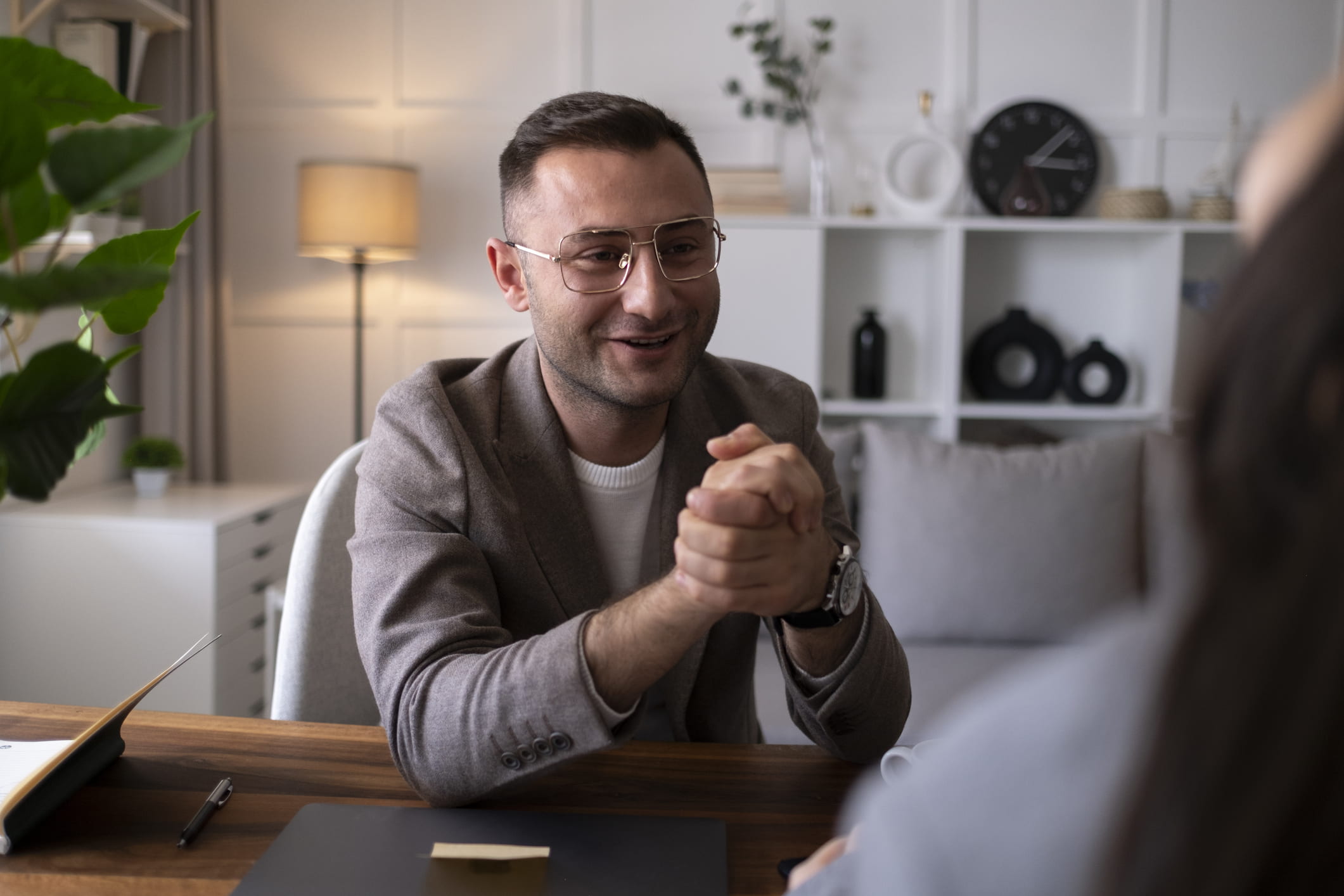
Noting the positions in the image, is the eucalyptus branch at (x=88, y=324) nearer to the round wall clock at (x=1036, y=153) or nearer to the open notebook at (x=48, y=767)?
the open notebook at (x=48, y=767)

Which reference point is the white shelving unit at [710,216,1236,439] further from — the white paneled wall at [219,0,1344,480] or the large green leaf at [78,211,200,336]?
the large green leaf at [78,211,200,336]

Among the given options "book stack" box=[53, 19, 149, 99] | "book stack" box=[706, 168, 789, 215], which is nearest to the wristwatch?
"book stack" box=[706, 168, 789, 215]

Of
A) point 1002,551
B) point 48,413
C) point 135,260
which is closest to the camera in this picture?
point 48,413

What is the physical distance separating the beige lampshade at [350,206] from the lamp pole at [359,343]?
0.52 feet

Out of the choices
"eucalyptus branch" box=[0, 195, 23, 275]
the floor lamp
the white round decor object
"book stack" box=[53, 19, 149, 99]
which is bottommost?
"eucalyptus branch" box=[0, 195, 23, 275]

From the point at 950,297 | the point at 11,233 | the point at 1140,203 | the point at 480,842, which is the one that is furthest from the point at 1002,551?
the point at 11,233

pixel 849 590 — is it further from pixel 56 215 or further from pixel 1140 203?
pixel 1140 203

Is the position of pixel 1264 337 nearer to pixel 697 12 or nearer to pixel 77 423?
pixel 77 423

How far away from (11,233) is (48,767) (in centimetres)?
55

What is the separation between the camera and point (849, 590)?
1079 millimetres

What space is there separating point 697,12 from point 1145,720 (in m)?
3.69

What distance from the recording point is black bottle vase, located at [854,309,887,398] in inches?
140

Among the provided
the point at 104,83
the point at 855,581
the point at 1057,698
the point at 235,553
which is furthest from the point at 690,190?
the point at 235,553

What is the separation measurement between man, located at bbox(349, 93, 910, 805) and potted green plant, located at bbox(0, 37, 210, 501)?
446mm
